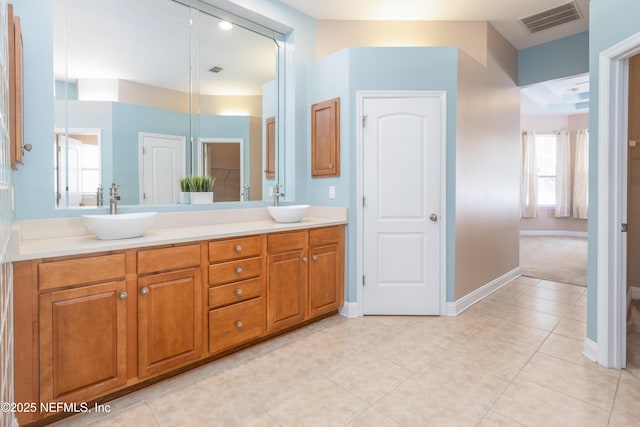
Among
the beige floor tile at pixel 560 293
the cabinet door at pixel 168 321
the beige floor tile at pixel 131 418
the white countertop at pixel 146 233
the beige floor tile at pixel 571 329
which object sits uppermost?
the white countertop at pixel 146 233

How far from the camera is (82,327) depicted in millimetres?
1793

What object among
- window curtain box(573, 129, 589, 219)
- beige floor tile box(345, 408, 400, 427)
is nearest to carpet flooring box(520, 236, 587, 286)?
window curtain box(573, 129, 589, 219)

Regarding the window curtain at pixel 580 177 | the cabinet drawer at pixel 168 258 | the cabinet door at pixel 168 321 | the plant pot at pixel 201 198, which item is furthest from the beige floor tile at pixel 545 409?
the window curtain at pixel 580 177

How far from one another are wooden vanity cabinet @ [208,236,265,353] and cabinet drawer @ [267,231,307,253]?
0.33 feet

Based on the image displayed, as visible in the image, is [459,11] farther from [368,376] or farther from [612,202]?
[368,376]

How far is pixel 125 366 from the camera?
6.37ft

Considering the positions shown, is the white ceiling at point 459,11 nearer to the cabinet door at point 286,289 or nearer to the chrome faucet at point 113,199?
the chrome faucet at point 113,199

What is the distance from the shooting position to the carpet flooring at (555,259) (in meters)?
4.70

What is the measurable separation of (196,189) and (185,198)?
11 centimetres

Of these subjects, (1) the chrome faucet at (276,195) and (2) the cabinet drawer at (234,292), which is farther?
(1) the chrome faucet at (276,195)

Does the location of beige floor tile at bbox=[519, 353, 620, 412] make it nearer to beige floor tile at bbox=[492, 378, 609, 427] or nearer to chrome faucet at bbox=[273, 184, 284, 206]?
beige floor tile at bbox=[492, 378, 609, 427]

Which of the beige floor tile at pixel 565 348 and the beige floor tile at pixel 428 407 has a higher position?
the beige floor tile at pixel 565 348

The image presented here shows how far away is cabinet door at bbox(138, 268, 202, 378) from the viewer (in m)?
2.02

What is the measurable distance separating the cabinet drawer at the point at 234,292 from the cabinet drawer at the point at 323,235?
24.7 inches
